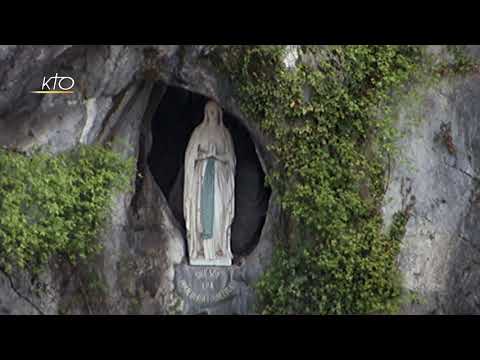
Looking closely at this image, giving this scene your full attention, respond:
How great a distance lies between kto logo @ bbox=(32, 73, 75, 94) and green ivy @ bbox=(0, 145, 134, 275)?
60 centimetres

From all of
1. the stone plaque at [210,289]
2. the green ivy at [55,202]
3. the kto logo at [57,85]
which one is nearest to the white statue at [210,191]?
the stone plaque at [210,289]

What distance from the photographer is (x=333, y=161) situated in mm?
11664

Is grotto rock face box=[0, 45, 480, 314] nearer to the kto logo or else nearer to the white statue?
the kto logo

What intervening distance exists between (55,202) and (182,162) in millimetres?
1827

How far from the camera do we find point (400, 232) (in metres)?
11.6

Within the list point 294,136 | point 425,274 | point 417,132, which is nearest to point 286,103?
point 294,136

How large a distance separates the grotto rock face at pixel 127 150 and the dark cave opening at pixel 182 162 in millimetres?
25

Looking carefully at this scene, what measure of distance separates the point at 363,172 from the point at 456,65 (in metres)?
1.44

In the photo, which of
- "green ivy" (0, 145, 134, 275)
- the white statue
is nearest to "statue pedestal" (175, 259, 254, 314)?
the white statue

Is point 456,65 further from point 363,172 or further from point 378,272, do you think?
point 378,272

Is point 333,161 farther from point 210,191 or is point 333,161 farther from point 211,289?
point 211,289

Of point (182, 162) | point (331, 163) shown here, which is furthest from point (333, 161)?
point (182, 162)

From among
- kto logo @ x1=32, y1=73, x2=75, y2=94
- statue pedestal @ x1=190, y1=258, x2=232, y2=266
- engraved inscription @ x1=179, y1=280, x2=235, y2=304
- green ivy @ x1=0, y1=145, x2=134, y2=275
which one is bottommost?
engraved inscription @ x1=179, y1=280, x2=235, y2=304

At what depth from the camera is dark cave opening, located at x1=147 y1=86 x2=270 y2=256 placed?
12.8 m
